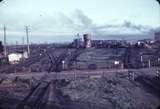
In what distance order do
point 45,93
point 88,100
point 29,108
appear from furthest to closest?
1. point 45,93
2. point 88,100
3. point 29,108

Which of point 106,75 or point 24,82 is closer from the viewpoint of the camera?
point 24,82

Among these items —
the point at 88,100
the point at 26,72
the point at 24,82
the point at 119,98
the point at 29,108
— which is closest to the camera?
the point at 29,108

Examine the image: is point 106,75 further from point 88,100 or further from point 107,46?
point 107,46

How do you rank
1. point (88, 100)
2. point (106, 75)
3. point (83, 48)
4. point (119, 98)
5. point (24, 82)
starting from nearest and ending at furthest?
point (88, 100), point (119, 98), point (24, 82), point (106, 75), point (83, 48)

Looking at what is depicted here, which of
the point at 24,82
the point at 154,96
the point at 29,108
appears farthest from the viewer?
the point at 24,82

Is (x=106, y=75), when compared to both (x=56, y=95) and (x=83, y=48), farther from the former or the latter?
(x=83, y=48)

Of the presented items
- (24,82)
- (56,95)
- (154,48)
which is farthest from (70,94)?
(154,48)

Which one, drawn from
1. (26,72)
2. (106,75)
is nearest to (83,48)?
(26,72)

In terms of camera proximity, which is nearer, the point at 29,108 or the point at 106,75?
the point at 29,108

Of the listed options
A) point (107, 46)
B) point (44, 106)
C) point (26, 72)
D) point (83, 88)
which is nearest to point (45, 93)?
point (83, 88)
